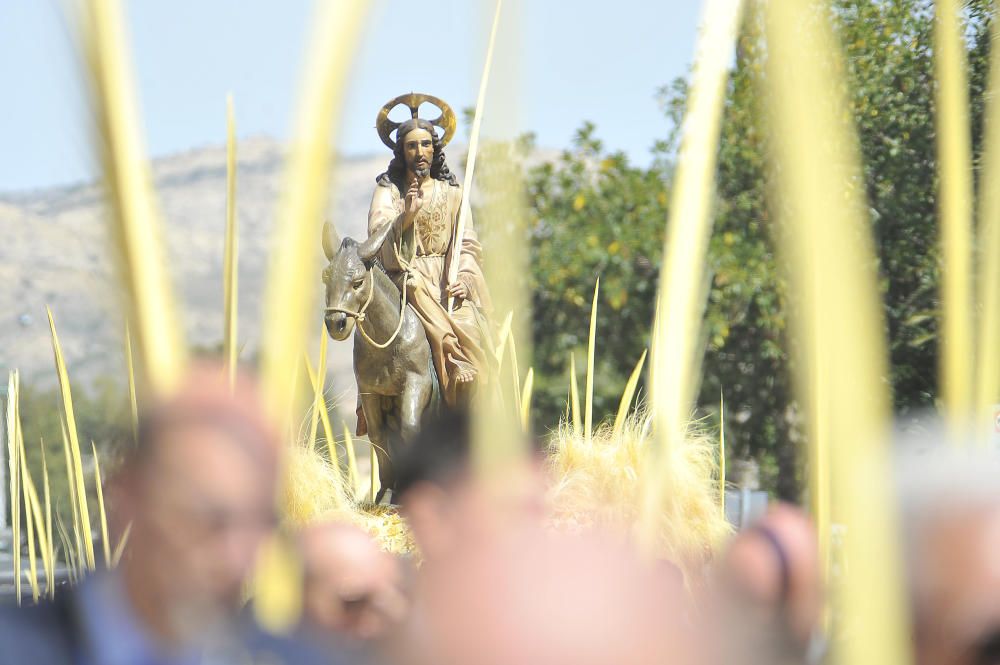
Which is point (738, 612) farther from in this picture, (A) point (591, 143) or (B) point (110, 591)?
(A) point (591, 143)

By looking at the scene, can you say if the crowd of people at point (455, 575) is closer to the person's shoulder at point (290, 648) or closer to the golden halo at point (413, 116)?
the person's shoulder at point (290, 648)

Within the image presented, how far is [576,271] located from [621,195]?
1.18 metres

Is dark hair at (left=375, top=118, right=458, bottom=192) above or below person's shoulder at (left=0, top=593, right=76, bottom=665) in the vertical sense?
above

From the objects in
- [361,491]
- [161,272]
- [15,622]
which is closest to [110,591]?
[15,622]

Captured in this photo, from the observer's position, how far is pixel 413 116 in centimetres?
603

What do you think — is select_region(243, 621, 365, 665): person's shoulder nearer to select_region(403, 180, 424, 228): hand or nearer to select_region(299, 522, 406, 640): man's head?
select_region(299, 522, 406, 640): man's head

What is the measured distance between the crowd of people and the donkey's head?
446 centimetres

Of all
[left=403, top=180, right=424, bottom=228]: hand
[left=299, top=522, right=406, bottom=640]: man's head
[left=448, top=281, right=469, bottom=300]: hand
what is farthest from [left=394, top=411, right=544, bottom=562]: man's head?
[left=448, top=281, right=469, bottom=300]: hand

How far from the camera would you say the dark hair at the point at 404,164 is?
6.00 m

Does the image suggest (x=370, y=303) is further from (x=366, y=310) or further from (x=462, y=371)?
(x=462, y=371)

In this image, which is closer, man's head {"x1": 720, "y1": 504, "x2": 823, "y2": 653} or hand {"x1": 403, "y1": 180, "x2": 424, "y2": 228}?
man's head {"x1": 720, "y1": 504, "x2": 823, "y2": 653}

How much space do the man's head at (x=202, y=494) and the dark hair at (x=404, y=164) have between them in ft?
17.6

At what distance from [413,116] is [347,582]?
4.51m

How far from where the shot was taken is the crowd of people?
52 centimetres
